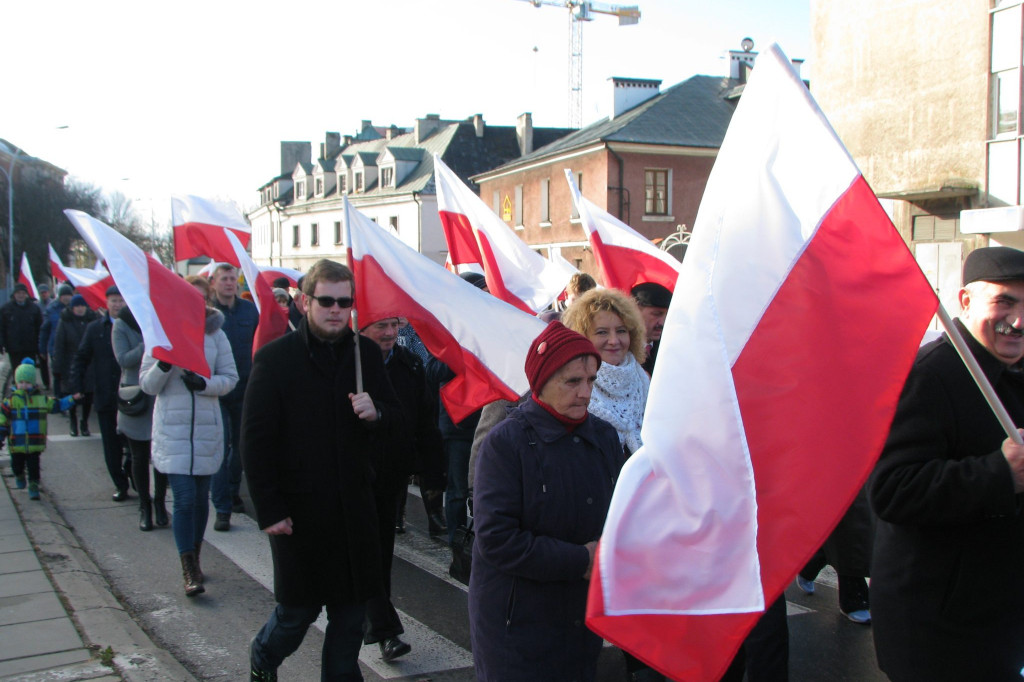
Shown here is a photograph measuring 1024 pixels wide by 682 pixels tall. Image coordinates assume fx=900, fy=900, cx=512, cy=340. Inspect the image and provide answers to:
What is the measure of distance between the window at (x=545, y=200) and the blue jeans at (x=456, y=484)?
29.7 meters

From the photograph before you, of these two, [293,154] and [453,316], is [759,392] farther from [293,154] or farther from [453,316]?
[293,154]

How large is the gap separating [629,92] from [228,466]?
30.8 meters

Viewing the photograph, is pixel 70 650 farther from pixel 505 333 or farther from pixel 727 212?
pixel 727 212

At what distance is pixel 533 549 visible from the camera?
2.76m

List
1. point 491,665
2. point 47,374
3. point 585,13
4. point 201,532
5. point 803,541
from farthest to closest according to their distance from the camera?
point 585,13 < point 47,374 < point 201,532 < point 491,665 < point 803,541

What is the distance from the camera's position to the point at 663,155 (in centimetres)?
3198

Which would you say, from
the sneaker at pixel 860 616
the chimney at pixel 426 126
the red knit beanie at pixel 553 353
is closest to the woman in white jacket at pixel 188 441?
the red knit beanie at pixel 553 353

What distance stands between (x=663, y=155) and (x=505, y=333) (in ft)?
94.0

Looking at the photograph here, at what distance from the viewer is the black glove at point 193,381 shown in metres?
5.92

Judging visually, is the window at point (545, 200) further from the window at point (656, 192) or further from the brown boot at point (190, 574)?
the brown boot at point (190, 574)

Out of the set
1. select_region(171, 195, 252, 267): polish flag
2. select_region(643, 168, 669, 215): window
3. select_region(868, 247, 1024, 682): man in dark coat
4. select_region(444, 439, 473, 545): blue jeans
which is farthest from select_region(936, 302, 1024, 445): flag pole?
select_region(643, 168, 669, 215): window

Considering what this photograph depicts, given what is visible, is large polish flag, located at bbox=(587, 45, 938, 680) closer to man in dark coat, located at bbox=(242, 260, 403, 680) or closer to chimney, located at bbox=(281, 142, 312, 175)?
man in dark coat, located at bbox=(242, 260, 403, 680)

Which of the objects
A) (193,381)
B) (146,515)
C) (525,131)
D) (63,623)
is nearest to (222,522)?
(146,515)

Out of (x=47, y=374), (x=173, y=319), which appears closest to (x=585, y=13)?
(x=47, y=374)
